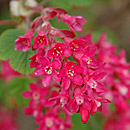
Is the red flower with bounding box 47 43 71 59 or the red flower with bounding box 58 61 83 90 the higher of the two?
the red flower with bounding box 47 43 71 59

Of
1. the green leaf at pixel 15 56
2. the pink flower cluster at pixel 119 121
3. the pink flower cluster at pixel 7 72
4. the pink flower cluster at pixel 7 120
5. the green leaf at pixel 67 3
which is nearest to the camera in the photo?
the green leaf at pixel 15 56

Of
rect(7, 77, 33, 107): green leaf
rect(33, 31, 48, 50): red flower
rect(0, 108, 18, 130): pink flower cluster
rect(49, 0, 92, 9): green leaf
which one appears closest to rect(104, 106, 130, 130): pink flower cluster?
rect(7, 77, 33, 107): green leaf

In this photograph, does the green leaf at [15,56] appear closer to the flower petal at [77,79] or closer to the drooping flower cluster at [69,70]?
the drooping flower cluster at [69,70]

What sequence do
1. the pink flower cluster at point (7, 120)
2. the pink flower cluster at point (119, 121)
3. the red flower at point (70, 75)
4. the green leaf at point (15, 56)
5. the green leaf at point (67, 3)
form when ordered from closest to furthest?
the red flower at point (70, 75), the green leaf at point (15, 56), the green leaf at point (67, 3), the pink flower cluster at point (119, 121), the pink flower cluster at point (7, 120)

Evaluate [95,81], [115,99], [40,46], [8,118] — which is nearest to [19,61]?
[40,46]

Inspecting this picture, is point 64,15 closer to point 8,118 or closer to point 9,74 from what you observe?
point 9,74

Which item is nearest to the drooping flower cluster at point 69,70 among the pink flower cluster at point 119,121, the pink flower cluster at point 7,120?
the pink flower cluster at point 119,121

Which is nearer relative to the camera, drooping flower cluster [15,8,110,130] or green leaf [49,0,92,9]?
drooping flower cluster [15,8,110,130]

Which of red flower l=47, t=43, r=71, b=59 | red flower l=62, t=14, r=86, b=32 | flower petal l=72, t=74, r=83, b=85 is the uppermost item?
red flower l=62, t=14, r=86, b=32

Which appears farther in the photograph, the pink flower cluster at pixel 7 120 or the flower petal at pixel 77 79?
the pink flower cluster at pixel 7 120

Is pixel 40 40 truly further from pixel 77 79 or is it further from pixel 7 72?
pixel 7 72

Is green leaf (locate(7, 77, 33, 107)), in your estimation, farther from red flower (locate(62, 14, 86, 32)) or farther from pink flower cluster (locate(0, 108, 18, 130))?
pink flower cluster (locate(0, 108, 18, 130))
